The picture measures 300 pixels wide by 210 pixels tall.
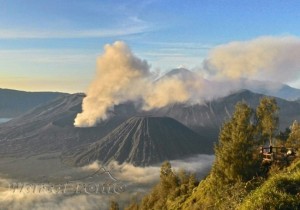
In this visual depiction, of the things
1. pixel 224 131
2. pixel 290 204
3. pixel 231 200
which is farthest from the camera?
pixel 224 131

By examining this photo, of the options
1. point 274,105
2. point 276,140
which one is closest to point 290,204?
point 274,105

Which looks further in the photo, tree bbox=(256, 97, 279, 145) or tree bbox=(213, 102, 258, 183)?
tree bbox=(256, 97, 279, 145)

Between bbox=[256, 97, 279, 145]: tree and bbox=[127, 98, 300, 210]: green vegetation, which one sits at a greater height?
bbox=[256, 97, 279, 145]: tree

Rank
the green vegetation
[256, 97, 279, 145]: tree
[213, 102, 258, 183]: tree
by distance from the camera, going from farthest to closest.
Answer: [256, 97, 279, 145]: tree, [213, 102, 258, 183]: tree, the green vegetation

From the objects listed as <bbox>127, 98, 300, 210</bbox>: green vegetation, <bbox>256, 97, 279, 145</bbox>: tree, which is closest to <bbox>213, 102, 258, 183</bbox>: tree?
<bbox>127, 98, 300, 210</bbox>: green vegetation

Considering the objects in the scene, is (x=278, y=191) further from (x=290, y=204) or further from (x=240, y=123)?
(x=240, y=123)

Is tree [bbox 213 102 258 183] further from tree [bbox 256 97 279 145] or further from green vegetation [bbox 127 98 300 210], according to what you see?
tree [bbox 256 97 279 145]

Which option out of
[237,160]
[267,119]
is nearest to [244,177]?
[237,160]

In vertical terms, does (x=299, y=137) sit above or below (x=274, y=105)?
below
